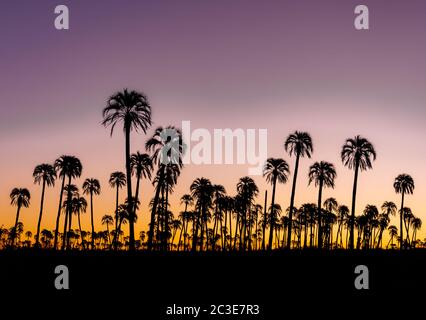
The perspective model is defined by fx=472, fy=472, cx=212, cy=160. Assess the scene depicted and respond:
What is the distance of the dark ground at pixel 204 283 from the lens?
22688 mm

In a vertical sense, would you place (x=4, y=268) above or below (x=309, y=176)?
below

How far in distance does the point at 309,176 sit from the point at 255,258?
35.8 metres

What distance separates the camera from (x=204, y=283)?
27.6 metres

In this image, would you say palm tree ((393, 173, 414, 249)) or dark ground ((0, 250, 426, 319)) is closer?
dark ground ((0, 250, 426, 319))

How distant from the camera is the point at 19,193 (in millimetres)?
90125

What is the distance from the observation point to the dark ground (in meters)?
22.7

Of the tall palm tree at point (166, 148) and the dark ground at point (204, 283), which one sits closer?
the dark ground at point (204, 283)

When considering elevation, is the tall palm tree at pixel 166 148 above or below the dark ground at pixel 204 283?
above

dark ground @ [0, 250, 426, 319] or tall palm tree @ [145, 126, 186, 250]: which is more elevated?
tall palm tree @ [145, 126, 186, 250]

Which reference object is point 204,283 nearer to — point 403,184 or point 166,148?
point 166,148

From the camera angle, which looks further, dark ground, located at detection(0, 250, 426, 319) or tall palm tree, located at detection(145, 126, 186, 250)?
tall palm tree, located at detection(145, 126, 186, 250)
